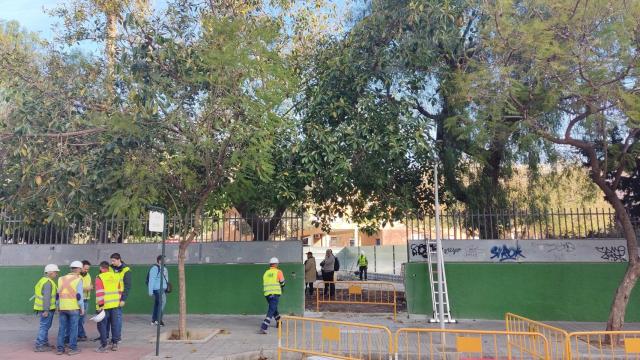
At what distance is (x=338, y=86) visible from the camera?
39.7 feet

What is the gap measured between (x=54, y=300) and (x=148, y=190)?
2640 millimetres

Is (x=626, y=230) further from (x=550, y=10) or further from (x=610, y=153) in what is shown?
Answer: (x=550, y=10)

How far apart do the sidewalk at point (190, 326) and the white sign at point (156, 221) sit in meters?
→ 2.21

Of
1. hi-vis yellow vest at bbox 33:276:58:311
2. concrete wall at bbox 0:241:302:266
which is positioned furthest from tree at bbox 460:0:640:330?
hi-vis yellow vest at bbox 33:276:58:311

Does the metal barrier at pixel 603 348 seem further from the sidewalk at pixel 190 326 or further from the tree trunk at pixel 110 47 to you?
the tree trunk at pixel 110 47

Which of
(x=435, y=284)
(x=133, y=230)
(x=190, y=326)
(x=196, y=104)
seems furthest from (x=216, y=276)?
(x=435, y=284)

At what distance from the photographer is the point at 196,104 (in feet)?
32.3

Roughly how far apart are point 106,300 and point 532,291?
9983 millimetres

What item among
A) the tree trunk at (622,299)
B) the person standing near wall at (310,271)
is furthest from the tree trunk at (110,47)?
the tree trunk at (622,299)

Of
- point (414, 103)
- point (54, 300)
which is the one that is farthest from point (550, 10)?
point (54, 300)

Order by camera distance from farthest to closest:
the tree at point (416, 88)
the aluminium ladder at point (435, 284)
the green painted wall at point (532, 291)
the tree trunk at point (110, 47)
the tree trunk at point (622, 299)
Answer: the green painted wall at point (532, 291) < the aluminium ladder at point (435, 284) < the tree at point (416, 88) < the tree trunk at point (110, 47) < the tree trunk at point (622, 299)

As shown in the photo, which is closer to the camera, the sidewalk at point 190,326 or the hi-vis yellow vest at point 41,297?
the sidewalk at point 190,326

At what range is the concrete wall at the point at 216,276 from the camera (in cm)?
1271

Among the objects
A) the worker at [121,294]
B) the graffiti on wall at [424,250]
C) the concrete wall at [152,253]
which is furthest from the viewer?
the concrete wall at [152,253]
